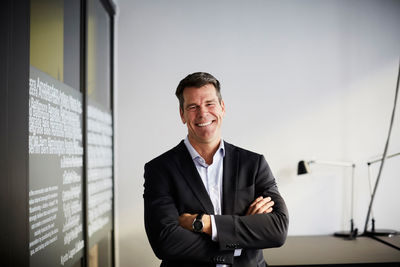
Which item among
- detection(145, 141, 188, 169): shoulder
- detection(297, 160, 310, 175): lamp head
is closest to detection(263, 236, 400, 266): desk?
detection(297, 160, 310, 175): lamp head

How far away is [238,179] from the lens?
5.05 feet

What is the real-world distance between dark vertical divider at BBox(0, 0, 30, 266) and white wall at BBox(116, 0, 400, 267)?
1.74 m

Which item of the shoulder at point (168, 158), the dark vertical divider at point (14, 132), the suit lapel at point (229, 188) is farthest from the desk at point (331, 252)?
the dark vertical divider at point (14, 132)

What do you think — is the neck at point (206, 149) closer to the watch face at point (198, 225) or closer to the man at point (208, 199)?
the man at point (208, 199)

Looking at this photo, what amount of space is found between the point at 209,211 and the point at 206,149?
0.90 feet

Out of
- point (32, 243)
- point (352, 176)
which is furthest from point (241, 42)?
point (32, 243)

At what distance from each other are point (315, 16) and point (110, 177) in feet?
7.38

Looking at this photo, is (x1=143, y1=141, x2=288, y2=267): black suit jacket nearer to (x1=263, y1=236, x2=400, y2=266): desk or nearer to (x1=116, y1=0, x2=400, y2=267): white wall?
(x1=263, y1=236, x2=400, y2=266): desk

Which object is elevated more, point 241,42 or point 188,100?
point 241,42

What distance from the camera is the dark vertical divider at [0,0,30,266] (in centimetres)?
122

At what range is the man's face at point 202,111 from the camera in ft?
5.06

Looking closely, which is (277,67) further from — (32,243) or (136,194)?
(32,243)

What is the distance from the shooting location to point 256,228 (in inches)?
57.9

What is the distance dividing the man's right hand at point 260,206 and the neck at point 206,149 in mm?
260
